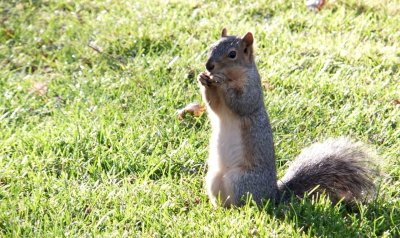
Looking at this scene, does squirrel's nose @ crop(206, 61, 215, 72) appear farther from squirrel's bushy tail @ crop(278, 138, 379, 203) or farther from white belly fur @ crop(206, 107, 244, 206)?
squirrel's bushy tail @ crop(278, 138, 379, 203)

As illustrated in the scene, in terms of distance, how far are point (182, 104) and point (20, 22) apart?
1.64m

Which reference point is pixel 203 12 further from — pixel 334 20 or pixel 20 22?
pixel 20 22

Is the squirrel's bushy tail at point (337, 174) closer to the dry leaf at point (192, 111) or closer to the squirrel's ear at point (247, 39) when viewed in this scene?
the squirrel's ear at point (247, 39)

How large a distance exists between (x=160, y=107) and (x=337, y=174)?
3.87ft

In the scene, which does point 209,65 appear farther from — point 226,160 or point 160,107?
point 160,107

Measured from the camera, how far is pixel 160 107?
3967 millimetres

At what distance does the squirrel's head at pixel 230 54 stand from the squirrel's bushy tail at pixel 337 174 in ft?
1.70

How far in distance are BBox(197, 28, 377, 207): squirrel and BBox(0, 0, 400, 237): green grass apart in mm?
86

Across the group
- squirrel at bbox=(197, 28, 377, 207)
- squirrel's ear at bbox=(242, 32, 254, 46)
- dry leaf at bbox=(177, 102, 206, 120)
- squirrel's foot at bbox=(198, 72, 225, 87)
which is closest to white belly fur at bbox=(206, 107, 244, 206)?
squirrel at bbox=(197, 28, 377, 207)

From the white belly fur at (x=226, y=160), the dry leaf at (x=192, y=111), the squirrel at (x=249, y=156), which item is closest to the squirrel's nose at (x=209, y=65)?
the squirrel at (x=249, y=156)

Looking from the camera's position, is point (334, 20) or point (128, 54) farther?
point (334, 20)

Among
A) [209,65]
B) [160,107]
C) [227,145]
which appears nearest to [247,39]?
[209,65]

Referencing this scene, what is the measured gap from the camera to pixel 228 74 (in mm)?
3215

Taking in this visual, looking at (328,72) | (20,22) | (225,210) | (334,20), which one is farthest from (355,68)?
(20,22)
